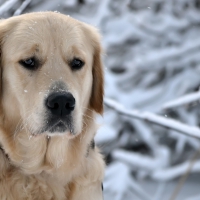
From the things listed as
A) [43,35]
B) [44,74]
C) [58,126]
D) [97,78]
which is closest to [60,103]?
[58,126]

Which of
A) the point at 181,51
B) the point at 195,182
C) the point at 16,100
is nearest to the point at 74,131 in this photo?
the point at 16,100

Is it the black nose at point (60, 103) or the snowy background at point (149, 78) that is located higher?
the black nose at point (60, 103)

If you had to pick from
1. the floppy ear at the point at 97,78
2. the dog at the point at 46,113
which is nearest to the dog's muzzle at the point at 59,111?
the dog at the point at 46,113

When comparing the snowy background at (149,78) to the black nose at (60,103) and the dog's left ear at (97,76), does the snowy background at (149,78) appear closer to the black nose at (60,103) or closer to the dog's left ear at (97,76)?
the dog's left ear at (97,76)

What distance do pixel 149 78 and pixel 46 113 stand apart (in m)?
4.56

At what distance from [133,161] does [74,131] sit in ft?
12.6

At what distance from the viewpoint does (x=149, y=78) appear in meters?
7.34

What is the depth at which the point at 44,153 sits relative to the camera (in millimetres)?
3344

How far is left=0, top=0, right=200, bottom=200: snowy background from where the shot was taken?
693 cm

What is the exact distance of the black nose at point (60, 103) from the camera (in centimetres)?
287

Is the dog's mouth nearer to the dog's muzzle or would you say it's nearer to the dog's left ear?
the dog's muzzle

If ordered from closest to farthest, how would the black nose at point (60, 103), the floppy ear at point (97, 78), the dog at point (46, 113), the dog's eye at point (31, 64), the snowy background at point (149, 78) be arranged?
1. the black nose at point (60, 103)
2. the dog at point (46, 113)
3. the dog's eye at point (31, 64)
4. the floppy ear at point (97, 78)
5. the snowy background at point (149, 78)

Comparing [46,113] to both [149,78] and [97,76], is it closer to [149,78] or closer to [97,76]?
[97,76]

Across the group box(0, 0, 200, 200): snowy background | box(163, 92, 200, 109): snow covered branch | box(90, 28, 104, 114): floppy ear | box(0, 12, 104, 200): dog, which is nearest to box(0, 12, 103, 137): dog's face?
box(0, 12, 104, 200): dog
